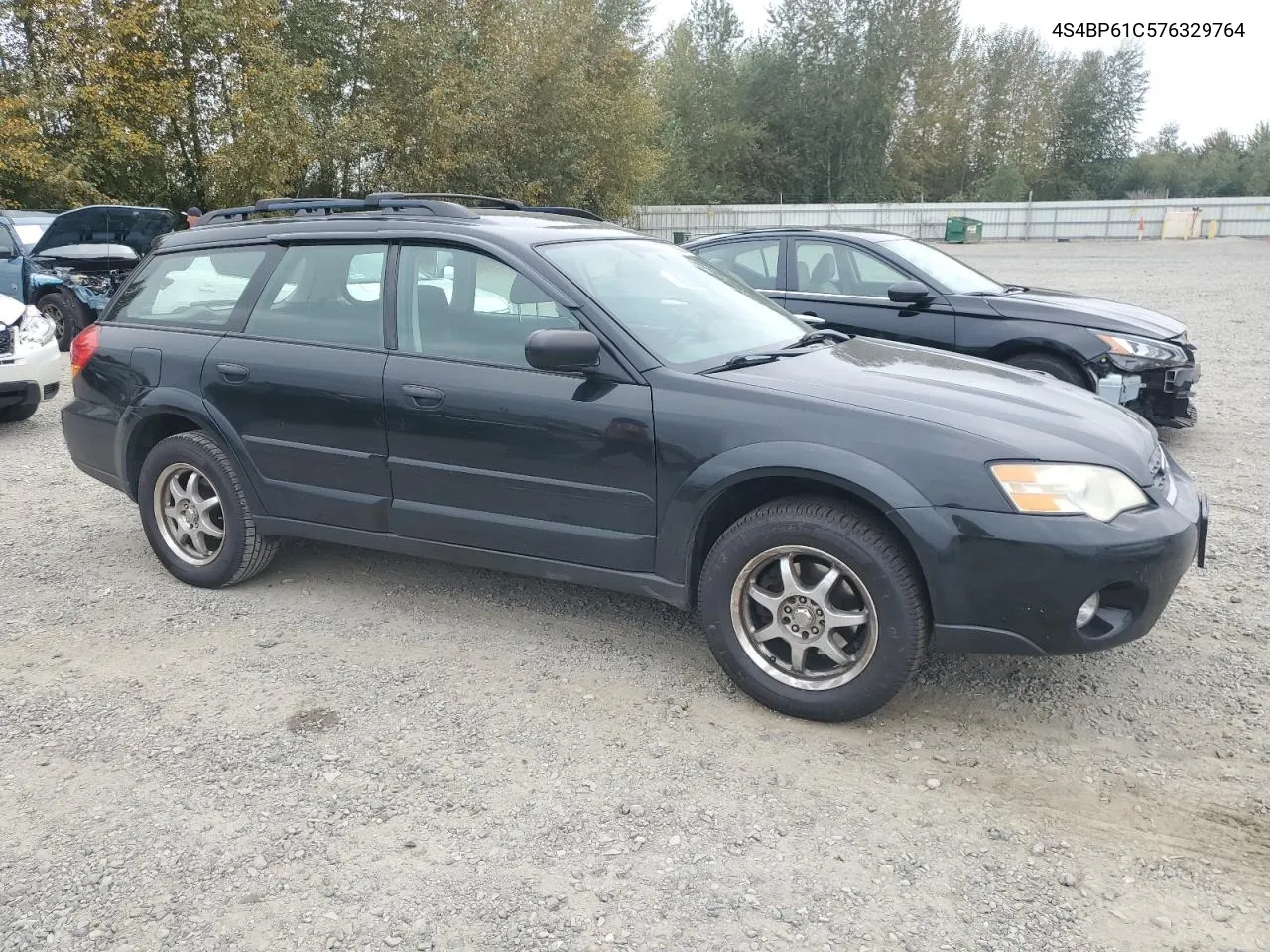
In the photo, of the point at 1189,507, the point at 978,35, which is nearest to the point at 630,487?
the point at 1189,507

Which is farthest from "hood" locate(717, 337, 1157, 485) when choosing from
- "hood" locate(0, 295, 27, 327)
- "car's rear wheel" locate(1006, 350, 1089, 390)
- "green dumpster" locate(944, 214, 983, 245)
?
"green dumpster" locate(944, 214, 983, 245)

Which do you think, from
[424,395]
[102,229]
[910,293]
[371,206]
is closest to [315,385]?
[424,395]

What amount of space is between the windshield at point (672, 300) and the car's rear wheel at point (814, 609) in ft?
2.61

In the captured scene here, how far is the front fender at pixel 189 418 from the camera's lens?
4512mm

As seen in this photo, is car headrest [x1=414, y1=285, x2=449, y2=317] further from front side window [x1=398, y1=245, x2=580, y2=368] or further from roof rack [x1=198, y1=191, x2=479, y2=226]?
roof rack [x1=198, y1=191, x2=479, y2=226]

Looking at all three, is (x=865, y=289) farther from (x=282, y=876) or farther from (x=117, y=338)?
(x=282, y=876)

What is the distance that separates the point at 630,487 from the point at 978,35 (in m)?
73.0

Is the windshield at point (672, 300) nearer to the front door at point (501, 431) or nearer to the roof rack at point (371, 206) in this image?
the front door at point (501, 431)

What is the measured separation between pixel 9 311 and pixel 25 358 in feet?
1.64

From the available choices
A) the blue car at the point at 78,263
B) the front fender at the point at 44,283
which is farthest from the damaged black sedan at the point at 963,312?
the front fender at the point at 44,283

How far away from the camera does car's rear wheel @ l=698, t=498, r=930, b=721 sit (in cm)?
325

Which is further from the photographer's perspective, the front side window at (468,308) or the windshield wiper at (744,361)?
the front side window at (468,308)

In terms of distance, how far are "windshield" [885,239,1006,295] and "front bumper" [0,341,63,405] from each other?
671cm

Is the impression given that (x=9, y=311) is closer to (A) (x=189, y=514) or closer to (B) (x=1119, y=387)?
(A) (x=189, y=514)
